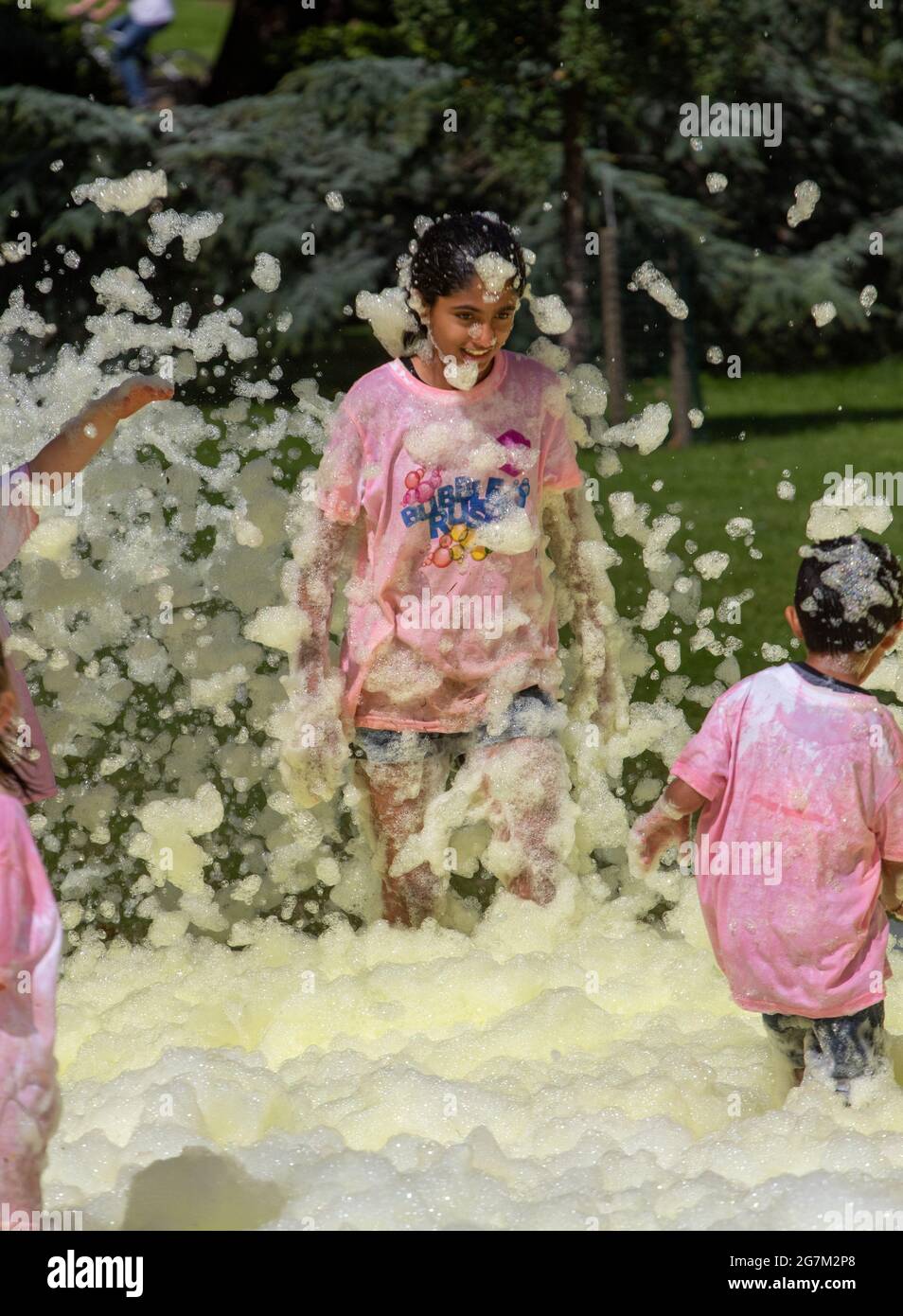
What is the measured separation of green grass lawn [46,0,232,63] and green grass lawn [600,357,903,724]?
5.36 meters

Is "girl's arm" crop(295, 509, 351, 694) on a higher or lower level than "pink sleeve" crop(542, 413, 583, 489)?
lower

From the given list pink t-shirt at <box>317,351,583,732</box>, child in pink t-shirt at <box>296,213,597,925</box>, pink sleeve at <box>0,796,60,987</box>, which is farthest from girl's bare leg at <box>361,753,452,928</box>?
pink sleeve at <box>0,796,60,987</box>

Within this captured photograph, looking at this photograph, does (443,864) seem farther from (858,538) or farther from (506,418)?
(858,538)

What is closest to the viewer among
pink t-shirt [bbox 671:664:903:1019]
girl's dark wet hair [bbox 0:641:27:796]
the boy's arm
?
girl's dark wet hair [bbox 0:641:27:796]

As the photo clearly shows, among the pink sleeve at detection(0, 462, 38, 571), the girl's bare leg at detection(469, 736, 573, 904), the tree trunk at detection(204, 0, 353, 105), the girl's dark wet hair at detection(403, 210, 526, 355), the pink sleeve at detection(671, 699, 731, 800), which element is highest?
the tree trunk at detection(204, 0, 353, 105)

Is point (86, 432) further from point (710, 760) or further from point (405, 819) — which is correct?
point (710, 760)

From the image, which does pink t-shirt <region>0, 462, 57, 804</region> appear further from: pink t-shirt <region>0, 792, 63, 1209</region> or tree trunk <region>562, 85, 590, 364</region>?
tree trunk <region>562, 85, 590, 364</region>

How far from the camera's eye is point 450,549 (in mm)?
3881

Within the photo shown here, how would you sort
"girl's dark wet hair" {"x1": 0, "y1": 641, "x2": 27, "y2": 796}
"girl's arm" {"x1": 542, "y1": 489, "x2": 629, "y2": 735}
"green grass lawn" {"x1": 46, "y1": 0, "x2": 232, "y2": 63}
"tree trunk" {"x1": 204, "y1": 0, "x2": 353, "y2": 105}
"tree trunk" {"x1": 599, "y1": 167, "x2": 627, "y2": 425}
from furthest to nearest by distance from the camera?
"green grass lawn" {"x1": 46, "y1": 0, "x2": 232, "y2": 63}, "tree trunk" {"x1": 204, "y1": 0, "x2": 353, "y2": 105}, "tree trunk" {"x1": 599, "y1": 167, "x2": 627, "y2": 425}, "girl's arm" {"x1": 542, "y1": 489, "x2": 629, "y2": 735}, "girl's dark wet hair" {"x1": 0, "y1": 641, "x2": 27, "y2": 796}

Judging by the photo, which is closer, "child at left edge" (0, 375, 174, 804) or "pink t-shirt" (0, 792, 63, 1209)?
"pink t-shirt" (0, 792, 63, 1209)

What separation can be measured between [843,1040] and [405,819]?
1.19 metres

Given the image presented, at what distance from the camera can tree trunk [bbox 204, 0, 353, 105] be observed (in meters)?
13.0

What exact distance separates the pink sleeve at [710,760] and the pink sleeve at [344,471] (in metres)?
1.00

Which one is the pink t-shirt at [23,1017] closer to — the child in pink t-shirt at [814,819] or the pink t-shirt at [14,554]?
the pink t-shirt at [14,554]
